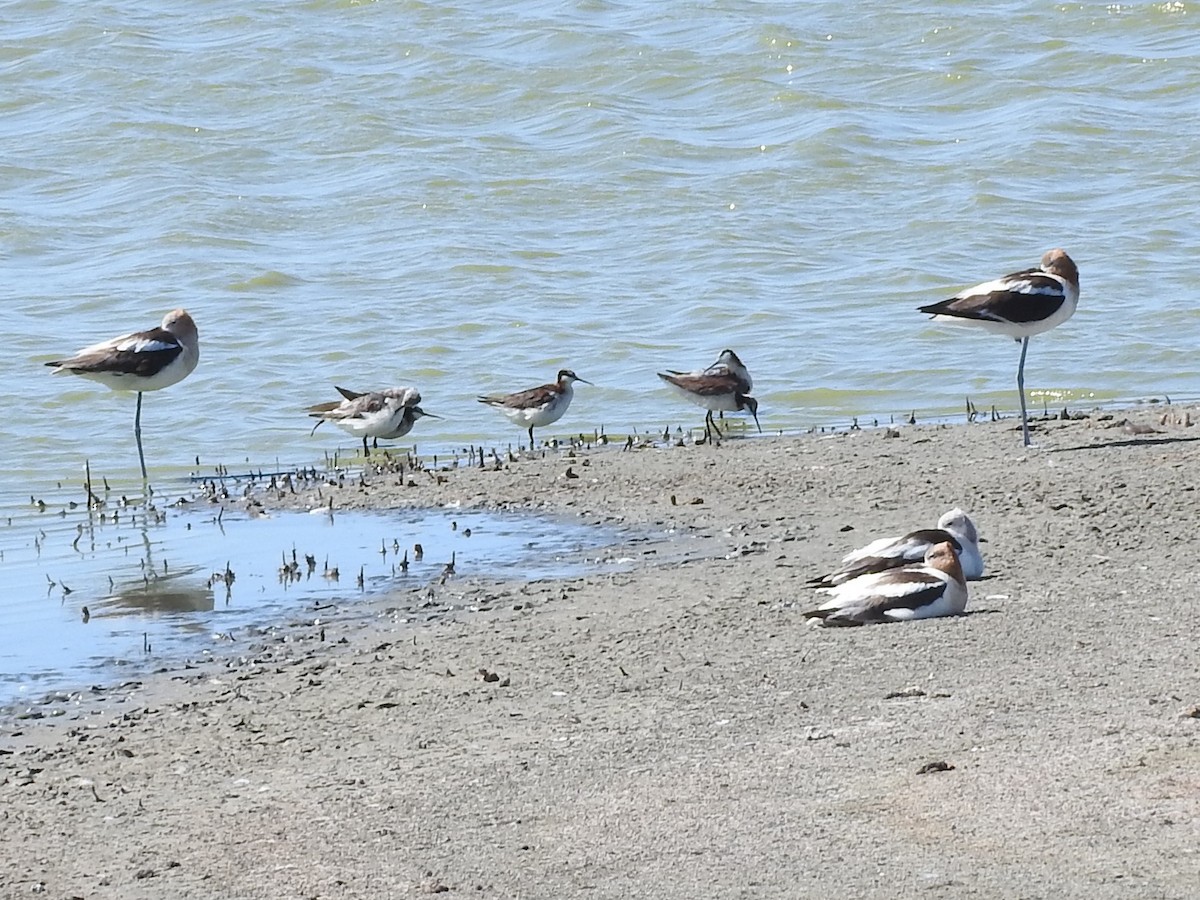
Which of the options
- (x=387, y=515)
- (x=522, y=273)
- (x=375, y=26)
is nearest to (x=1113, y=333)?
(x=522, y=273)

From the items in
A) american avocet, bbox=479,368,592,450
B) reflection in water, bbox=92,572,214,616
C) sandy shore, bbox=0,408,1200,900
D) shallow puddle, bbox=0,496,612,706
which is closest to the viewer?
sandy shore, bbox=0,408,1200,900

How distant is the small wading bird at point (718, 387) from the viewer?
15.3 metres

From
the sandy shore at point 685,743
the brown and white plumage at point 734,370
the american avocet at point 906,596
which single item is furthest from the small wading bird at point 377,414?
the american avocet at point 906,596

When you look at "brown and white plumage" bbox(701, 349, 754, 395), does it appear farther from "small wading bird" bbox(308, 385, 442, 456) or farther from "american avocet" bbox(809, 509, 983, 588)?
"american avocet" bbox(809, 509, 983, 588)

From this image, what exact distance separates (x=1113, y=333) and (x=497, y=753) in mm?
12273

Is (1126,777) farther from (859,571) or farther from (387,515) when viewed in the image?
(387,515)

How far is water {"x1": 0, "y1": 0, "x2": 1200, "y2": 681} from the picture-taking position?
17.6m

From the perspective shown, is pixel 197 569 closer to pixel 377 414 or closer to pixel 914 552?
pixel 377 414

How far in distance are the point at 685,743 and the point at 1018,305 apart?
6.92 meters

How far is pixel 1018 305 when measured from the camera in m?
13.4

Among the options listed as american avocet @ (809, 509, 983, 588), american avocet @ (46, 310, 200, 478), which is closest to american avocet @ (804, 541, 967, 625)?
american avocet @ (809, 509, 983, 588)

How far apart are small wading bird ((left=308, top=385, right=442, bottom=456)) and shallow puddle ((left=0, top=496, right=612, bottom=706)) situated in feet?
6.74

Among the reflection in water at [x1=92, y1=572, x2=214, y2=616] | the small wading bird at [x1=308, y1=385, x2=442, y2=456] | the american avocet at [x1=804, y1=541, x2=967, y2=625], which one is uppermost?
the small wading bird at [x1=308, y1=385, x2=442, y2=456]

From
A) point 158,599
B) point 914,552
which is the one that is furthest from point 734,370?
point 914,552
